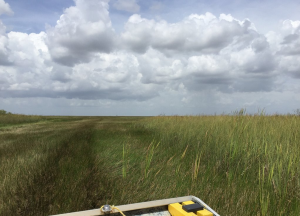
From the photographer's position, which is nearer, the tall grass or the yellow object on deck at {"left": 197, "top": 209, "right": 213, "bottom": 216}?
the yellow object on deck at {"left": 197, "top": 209, "right": 213, "bottom": 216}

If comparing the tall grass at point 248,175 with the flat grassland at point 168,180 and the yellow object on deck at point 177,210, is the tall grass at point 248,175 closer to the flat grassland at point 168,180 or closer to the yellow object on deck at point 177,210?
the flat grassland at point 168,180

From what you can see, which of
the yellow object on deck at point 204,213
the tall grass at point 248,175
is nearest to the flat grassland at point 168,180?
the tall grass at point 248,175

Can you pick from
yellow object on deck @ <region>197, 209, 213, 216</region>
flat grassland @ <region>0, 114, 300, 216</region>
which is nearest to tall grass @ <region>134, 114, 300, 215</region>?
flat grassland @ <region>0, 114, 300, 216</region>

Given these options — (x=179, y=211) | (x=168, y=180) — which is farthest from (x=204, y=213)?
(x=168, y=180)

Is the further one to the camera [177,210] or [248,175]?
[248,175]

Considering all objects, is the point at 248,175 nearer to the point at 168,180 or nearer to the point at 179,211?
the point at 168,180

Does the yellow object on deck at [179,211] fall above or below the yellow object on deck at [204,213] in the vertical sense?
below

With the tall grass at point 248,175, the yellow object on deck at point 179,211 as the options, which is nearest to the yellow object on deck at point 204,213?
the yellow object on deck at point 179,211

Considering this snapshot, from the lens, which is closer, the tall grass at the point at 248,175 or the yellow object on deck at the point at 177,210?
the yellow object on deck at the point at 177,210

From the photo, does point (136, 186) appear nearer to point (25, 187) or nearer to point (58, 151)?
point (25, 187)

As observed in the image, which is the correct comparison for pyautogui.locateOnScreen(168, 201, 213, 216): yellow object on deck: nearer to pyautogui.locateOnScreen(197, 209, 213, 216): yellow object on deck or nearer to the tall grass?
pyautogui.locateOnScreen(197, 209, 213, 216): yellow object on deck

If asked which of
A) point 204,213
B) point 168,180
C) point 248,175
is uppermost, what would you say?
point 204,213

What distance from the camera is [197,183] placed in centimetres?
400

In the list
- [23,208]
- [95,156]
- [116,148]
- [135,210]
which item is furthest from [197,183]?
[116,148]
